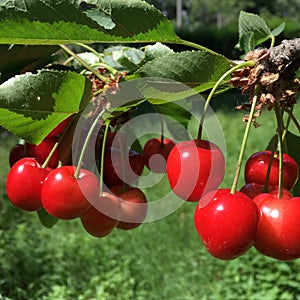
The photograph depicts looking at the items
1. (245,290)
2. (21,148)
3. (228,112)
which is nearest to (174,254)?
(245,290)

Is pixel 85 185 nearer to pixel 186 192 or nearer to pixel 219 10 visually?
pixel 186 192

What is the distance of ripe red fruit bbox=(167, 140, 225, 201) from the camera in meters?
0.64

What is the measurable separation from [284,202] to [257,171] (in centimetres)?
11

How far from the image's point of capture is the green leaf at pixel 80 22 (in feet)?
1.92

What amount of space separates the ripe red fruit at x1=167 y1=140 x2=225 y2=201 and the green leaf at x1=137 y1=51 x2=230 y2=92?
0.08m

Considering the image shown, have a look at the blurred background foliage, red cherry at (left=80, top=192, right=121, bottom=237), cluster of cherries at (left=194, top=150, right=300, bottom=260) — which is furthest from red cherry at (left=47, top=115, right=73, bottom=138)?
the blurred background foliage

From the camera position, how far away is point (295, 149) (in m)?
0.81

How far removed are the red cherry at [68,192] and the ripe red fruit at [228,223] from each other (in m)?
0.18

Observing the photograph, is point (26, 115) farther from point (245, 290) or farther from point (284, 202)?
point (245, 290)

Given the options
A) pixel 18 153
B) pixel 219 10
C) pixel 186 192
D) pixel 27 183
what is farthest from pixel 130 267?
pixel 219 10

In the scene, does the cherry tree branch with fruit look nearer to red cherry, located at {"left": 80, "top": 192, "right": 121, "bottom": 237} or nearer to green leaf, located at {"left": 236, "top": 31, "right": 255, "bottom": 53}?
red cherry, located at {"left": 80, "top": 192, "right": 121, "bottom": 237}

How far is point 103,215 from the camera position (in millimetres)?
776

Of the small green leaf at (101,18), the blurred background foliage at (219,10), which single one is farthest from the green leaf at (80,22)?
the blurred background foliage at (219,10)

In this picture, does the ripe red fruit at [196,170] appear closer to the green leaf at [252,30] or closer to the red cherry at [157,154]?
the red cherry at [157,154]
